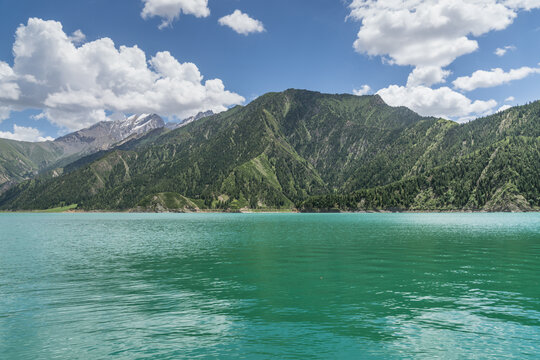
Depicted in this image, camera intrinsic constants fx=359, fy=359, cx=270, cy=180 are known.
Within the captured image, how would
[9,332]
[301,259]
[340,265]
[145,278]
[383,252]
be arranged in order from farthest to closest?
1. [383,252]
2. [301,259]
3. [340,265]
4. [145,278]
5. [9,332]

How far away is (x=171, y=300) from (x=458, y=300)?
2730cm

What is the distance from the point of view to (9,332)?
26.2m

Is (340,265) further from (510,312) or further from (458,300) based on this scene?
(510,312)

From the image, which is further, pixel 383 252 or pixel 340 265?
pixel 383 252

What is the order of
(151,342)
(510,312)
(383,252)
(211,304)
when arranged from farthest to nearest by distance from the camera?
(383,252), (211,304), (510,312), (151,342)

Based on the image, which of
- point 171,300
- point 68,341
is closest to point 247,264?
point 171,300

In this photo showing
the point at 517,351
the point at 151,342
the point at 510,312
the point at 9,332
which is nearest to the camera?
the point at 517,351

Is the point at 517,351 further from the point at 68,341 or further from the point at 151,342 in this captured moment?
the point at 68,341

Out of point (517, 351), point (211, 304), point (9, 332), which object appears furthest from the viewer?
point (211, 304)

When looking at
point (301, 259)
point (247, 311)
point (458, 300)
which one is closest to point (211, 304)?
point (247, 311)

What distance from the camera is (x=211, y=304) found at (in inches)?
1302

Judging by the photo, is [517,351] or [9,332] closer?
[517,351]

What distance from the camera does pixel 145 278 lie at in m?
46.3

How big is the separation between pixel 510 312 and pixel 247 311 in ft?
71.8
